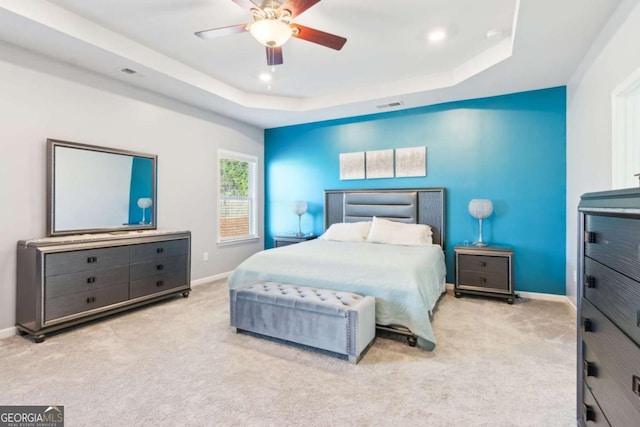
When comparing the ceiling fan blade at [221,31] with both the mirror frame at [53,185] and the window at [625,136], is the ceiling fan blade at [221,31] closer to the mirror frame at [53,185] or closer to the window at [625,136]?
the mirror frame at [53,185]

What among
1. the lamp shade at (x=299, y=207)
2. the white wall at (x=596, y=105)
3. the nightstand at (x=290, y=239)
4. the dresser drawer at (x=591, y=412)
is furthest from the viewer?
the lamp shade at (x=299, y=207)

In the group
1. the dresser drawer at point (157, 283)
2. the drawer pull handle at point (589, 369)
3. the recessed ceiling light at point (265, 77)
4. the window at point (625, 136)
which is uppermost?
the recessed ceiling light at point (265, 77)

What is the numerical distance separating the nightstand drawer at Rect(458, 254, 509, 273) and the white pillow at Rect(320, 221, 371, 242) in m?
1.28

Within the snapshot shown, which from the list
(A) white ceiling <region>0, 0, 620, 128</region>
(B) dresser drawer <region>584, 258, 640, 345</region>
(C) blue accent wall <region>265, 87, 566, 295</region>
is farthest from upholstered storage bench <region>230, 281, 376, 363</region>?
(C) blue accent wall <region>265, 87, 566, 295</region>

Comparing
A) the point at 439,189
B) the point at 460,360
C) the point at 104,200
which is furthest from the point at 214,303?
the point at 439,189

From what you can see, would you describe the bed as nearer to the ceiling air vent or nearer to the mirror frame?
the ceiling air vent

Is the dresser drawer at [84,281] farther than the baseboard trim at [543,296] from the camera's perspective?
No

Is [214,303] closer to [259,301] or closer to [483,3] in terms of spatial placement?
[259,301]

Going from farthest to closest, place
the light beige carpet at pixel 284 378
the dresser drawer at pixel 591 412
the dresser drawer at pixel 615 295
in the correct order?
the light beige carpet at pixel 284 378 < the dresser drawer at pixel 591 412 < the dresser drawer at pixel 615 295

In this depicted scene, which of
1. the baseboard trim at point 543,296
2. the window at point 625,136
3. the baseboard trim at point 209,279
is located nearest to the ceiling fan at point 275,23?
the window at point 625,136

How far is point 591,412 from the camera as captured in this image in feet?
4.58

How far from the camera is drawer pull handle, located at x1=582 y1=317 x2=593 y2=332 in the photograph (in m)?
1.38

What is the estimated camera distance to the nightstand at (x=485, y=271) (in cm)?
379

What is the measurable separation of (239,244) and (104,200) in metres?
2.34
